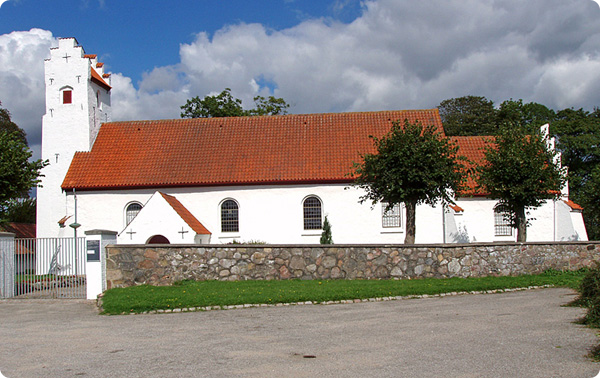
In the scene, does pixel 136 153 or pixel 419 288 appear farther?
pixel 136 153

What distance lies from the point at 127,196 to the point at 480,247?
60.6 ft

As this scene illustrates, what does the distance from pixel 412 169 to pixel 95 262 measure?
1220cm

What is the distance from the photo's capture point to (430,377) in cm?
709

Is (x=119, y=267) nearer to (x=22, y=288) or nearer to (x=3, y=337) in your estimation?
(x=22, y=288)

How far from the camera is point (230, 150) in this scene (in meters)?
30.3

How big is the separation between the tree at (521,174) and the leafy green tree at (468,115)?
26.6 m

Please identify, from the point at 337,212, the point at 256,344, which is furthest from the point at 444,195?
the point at 256,344

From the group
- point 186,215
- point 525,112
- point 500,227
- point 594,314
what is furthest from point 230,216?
point 525,112

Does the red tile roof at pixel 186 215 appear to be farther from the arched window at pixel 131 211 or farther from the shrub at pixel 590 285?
the shrub at pixel 590 285

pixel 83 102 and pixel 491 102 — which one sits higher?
pixel 491 102

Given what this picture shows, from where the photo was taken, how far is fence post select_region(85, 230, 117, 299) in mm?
17062

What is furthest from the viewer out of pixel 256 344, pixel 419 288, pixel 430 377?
pixel 419 288

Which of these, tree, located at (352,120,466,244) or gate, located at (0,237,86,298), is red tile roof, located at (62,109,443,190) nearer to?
tree, located at (352,120,466,244)

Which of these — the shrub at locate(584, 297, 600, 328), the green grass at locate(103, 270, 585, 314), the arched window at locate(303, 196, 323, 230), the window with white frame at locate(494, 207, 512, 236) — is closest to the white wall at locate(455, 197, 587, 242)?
the window with white frame at locate(494, 207, 512, 236)
